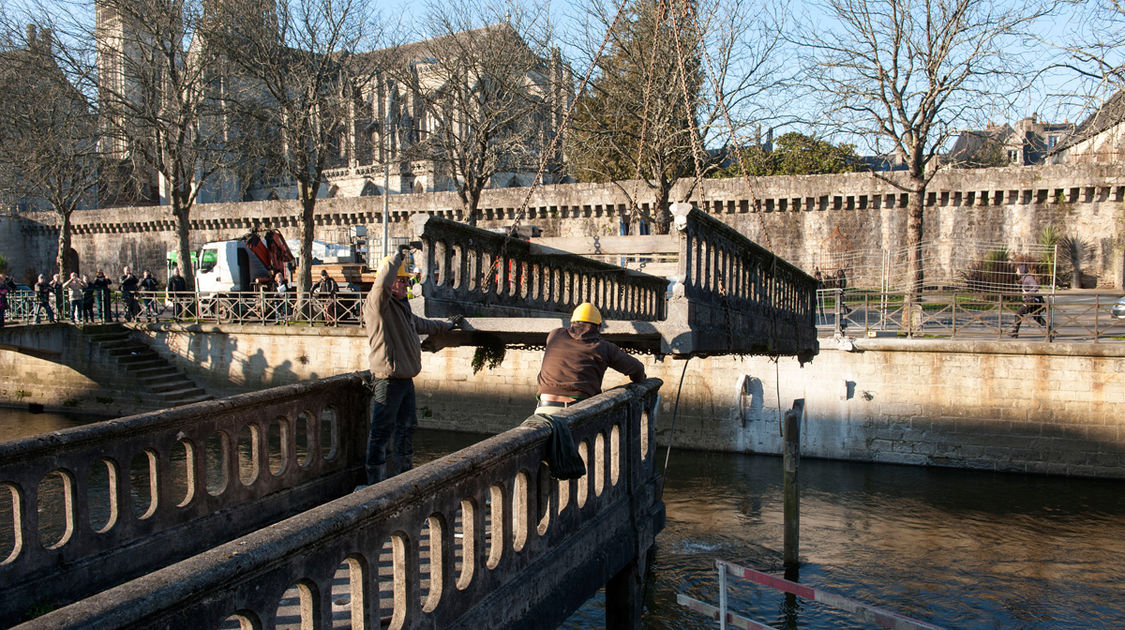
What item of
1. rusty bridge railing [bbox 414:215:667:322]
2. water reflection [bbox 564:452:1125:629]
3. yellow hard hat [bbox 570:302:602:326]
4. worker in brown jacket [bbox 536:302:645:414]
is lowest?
water reflection [bbox 564:452:1125:629]

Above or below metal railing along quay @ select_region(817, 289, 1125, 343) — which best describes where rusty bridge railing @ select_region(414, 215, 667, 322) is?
above

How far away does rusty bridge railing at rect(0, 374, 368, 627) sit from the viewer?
4.51 metres

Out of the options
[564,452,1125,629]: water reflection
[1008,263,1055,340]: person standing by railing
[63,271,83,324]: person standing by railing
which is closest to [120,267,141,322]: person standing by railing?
[63,271,83,324]: person standing by railing

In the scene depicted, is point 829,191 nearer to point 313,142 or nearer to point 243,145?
point 313,142

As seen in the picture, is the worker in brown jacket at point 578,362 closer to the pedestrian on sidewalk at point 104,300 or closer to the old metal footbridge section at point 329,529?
the old metal footbridge section at point 329,529

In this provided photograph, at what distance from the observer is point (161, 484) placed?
5.10 m

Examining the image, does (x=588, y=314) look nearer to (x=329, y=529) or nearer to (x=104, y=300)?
(x=329, y=529)

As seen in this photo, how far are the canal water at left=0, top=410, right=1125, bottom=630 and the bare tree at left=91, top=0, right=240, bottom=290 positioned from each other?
1521 centimetres

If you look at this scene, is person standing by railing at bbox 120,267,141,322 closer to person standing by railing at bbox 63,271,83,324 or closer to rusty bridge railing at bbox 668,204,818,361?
person standing by railing at bbox 63,271,83,324

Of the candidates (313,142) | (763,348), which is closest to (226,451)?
(763,348)

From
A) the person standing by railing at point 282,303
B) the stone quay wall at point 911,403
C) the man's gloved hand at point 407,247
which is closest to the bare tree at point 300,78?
the person standing by railing at point 282,303

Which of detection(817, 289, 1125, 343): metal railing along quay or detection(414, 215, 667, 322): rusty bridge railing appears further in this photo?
detection(817, 289, 1125, 343): metal railing along quay

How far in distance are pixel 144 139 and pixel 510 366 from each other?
15572 mm

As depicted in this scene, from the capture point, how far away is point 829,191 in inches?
1233
